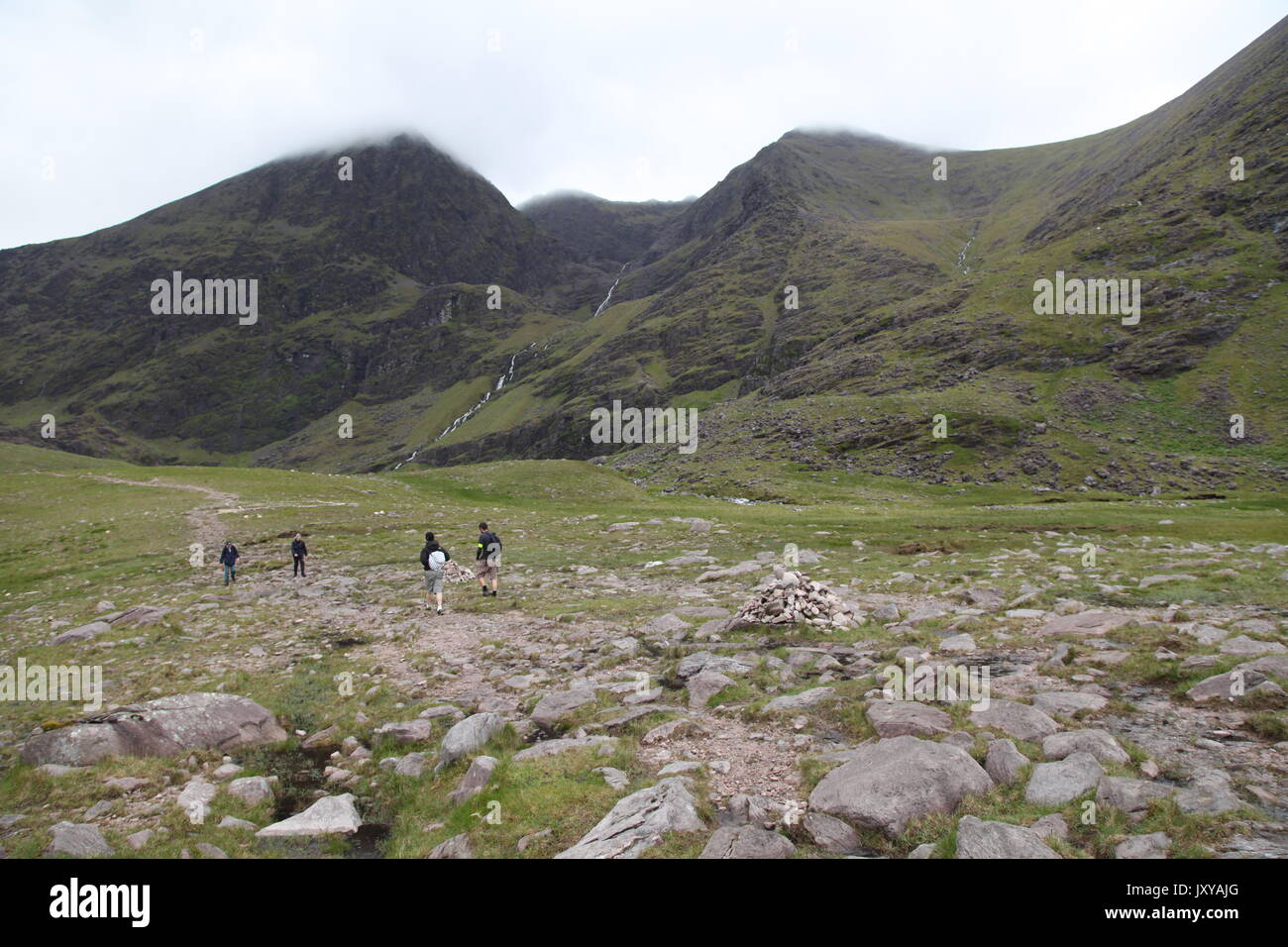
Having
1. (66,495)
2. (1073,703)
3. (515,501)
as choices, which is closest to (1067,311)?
(515,501)

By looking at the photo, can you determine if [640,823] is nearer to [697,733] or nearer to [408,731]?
[697,733]

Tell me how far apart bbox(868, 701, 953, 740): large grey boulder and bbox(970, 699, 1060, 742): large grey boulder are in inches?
21.0

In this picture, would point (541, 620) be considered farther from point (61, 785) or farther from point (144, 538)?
point (144, 538)

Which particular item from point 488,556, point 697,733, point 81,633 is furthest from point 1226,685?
point 81,633

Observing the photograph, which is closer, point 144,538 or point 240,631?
point 240,631

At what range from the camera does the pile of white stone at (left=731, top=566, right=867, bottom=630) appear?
615 inches

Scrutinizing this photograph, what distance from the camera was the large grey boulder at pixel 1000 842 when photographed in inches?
237

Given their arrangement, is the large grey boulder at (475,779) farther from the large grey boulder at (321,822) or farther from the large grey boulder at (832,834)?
the large grey boulder at (832,834)

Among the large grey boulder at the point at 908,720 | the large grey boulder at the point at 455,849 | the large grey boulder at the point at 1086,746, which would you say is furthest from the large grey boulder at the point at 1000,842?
the large grey boulder at the point at 455,849

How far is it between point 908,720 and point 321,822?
8.53 metres

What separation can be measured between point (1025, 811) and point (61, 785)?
12.9 m

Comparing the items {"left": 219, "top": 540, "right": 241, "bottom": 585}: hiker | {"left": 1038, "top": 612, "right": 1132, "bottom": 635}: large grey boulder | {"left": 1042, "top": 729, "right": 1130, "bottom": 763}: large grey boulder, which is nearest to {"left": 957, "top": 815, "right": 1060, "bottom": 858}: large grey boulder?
{"left": 1042, "top": 729, "right": 1130, "bottom": 763}: large grey boulder

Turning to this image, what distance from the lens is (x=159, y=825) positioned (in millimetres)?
8148

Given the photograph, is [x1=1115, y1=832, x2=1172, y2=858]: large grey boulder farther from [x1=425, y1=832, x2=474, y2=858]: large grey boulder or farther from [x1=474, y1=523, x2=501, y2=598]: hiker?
[x1=474, y1=523, x2=501, y2=598]: hiker
